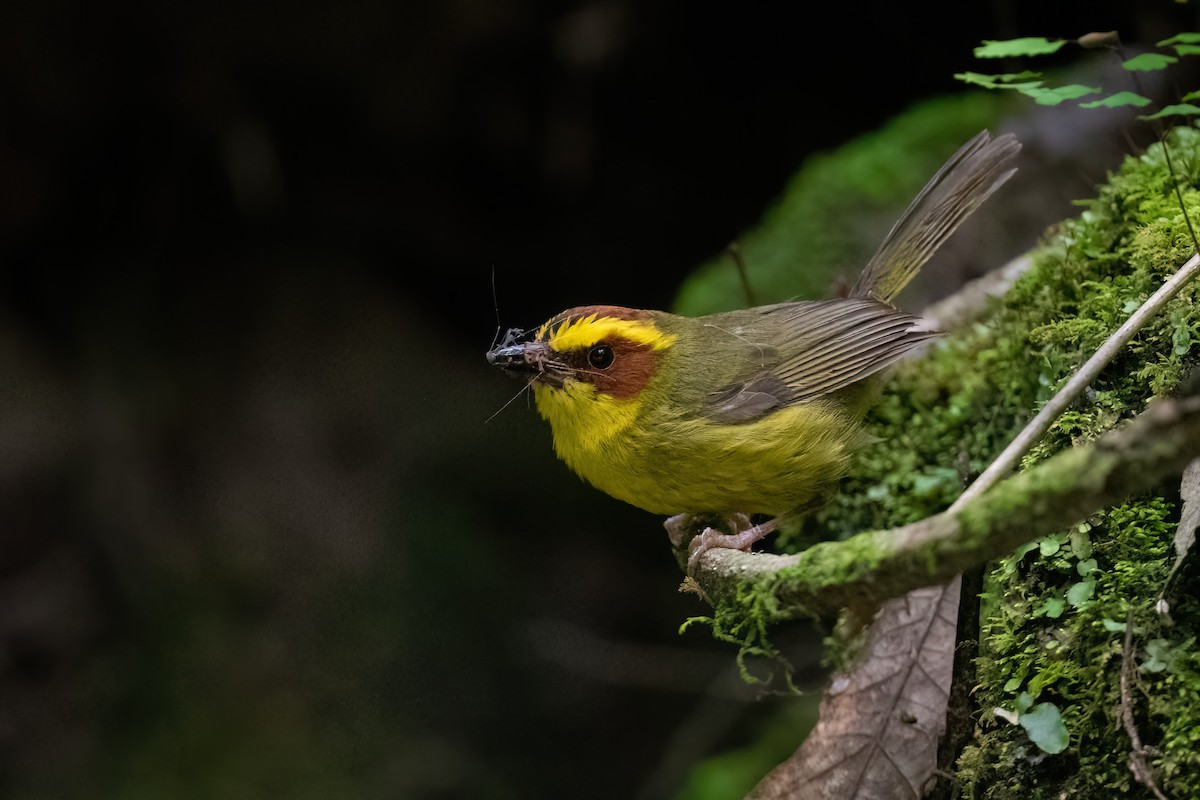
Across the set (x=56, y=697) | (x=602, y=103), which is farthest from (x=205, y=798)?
(x=602, y=103)

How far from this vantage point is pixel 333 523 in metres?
5.43

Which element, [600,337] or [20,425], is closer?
[600,337]

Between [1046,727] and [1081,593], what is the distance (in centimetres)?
32

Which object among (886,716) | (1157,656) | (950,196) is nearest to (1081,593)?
(1157,656)

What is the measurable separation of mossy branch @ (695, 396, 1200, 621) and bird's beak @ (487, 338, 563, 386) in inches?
50.7

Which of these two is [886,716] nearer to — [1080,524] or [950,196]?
[1080,524]

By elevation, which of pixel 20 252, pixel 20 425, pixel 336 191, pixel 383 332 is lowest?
pixel 383 332

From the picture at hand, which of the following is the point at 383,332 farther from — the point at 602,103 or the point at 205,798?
the point at 205,798

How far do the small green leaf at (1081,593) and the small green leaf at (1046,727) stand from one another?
0.24m

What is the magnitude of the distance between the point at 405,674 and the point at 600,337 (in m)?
2.64

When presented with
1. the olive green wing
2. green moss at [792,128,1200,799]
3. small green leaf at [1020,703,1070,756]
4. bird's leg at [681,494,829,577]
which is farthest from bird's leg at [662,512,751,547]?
small green leaf at [1020,703,1070,756]

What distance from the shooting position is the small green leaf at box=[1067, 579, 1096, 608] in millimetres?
2254

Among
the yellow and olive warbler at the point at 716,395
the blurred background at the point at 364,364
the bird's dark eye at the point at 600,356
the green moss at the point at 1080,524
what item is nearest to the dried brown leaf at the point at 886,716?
the green moss at the point at 1080,524

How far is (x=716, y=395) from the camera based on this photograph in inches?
132
